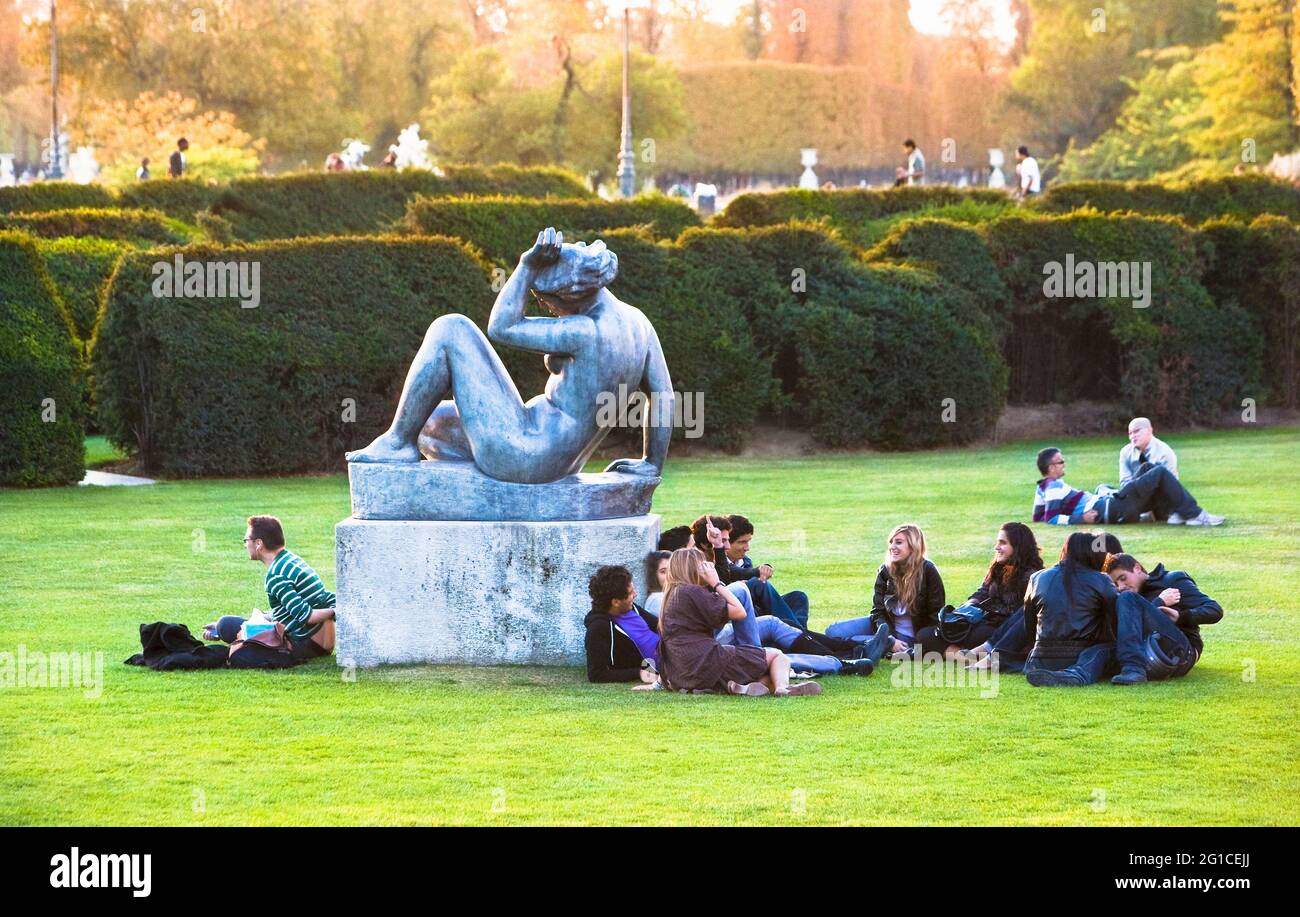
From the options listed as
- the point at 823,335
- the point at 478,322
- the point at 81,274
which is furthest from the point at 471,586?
the point at 81,274

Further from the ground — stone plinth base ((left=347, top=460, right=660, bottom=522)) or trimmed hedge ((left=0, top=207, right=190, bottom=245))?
trimmed hedge ((left=0, top=207, right=190, bottom=245))

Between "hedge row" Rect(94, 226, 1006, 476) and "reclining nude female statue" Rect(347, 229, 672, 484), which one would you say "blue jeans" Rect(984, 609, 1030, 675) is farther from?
"hedge row" Rect(94, 226, 1006, 476)

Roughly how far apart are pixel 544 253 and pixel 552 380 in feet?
2.54

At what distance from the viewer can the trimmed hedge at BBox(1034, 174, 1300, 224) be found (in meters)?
34.6

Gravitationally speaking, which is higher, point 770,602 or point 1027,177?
point 1027,177

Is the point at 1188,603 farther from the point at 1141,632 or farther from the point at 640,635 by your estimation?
the point at 640,635

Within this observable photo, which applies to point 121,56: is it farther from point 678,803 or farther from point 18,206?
point 678,803

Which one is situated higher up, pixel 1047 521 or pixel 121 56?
pixel 121 56

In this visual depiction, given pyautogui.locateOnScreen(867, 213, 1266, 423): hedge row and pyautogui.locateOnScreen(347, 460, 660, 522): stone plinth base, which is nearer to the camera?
pyautogui.locateOnScreen(347, 460, 660, 522): stone plinth base

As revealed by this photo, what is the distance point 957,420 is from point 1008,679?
1515cm

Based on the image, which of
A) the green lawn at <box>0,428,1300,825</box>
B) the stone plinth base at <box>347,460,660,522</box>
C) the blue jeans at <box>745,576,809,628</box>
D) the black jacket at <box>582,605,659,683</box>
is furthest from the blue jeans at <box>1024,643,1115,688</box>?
the stone plinth base at <box>347,460,660,522</box>

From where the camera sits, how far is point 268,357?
72.7 feet

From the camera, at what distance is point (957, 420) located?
25547mm

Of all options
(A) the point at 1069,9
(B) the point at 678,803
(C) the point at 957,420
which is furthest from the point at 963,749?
(A) the point at 1069,9
